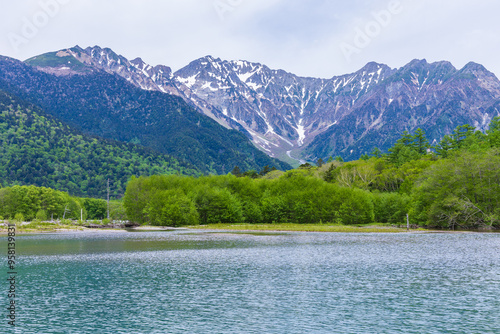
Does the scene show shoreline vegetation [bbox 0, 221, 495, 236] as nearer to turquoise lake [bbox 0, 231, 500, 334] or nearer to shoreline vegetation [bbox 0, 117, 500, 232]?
shoreline vegetation [bbox 0, 117, 500, 232]

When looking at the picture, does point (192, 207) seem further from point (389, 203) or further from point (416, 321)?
point (416, 321)

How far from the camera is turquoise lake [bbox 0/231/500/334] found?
30359 millimetres

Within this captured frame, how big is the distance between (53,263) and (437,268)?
54.3 metres

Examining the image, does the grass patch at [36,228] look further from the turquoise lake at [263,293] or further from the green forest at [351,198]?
the turquoise lake at [263,293]

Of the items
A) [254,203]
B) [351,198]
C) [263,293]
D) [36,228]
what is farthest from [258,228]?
[263,293]

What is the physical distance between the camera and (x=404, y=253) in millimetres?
69688

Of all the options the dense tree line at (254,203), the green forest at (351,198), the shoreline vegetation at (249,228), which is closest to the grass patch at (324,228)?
the shoreline vegetation at (249,228)

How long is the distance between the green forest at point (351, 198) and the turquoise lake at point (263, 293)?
64.8 meters

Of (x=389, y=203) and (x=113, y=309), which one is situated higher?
(x=389, y=203)

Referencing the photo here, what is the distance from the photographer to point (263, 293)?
40.9 metres

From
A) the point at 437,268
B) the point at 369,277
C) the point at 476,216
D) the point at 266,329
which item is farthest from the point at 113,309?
the point at 476,216

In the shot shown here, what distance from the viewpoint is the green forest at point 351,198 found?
128 m

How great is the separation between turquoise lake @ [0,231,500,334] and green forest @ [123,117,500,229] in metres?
64.8

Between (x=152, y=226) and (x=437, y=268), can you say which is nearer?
(x=437, y=268)
